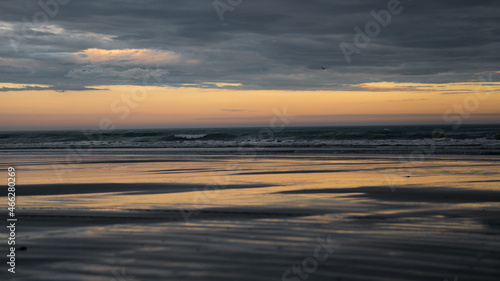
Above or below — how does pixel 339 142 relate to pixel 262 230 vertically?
above

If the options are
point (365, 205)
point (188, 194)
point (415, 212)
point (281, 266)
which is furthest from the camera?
point (188, 194)

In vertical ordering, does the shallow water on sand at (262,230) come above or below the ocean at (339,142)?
below

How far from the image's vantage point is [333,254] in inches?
259

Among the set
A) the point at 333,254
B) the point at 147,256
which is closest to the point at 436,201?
the point at 333,254

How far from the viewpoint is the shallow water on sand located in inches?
234

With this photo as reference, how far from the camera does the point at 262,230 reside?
26.8ft

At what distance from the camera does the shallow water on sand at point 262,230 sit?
19.5 feet

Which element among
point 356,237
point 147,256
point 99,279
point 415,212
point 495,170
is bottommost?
point 99,279

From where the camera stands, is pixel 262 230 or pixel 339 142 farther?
pixel 339 142

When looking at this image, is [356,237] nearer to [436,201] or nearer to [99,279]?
[99,279]

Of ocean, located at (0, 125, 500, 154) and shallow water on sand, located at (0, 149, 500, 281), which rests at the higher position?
ocean, located at (0, 125, 500, 154)

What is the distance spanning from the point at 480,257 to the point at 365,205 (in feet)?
15.1

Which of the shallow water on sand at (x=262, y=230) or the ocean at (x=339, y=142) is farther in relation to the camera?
the ocean at (x=339, y=142)

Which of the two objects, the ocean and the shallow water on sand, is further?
the ocean
